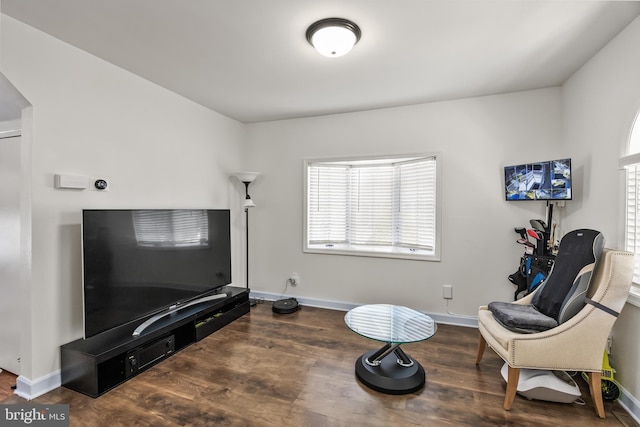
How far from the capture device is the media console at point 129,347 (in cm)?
211

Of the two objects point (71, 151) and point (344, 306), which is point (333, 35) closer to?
point (71, 151)

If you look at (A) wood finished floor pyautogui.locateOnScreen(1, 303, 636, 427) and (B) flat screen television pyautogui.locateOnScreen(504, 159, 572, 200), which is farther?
(B) flat screen television pyautogui.locateOnScreen(504, 159, 572, 200)

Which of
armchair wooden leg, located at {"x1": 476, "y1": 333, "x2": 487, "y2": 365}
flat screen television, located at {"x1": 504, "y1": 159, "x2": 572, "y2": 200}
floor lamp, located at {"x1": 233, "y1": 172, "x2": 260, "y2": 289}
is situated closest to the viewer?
armchair wooden leg, located at {"x1": 476, "y1": 333, "x2": 487, "y2": 365}

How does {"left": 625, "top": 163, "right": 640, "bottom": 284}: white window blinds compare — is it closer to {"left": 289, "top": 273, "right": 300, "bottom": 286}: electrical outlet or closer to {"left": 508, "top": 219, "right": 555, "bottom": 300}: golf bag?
{"left": 508, "top": 219, "right": 555, "bottom": 300}: golf bag

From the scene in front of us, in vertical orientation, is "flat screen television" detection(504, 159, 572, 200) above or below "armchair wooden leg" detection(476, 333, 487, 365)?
above

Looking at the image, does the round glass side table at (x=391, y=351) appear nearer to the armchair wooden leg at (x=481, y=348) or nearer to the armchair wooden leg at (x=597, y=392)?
the armchair wooden leg at (x=481, y=348)

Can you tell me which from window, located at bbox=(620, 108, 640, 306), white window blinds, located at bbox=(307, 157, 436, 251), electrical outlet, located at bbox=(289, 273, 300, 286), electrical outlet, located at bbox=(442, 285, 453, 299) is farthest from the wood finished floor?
white window blinds, located at bbox=(307, 157, 436, 251)

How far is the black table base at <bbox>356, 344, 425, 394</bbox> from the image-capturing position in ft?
7.09

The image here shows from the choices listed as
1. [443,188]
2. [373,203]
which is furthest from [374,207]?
[443,188]

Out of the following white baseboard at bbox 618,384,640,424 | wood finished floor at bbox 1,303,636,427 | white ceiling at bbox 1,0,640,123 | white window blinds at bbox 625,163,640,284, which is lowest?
wood finished floor at bbox 1,303,636,427

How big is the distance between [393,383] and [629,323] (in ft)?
5.51

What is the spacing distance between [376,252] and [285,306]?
1380mm

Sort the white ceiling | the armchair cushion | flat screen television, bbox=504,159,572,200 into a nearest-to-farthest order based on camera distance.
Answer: the white ceiling < the armchair cushion < flat screen television, bbox=504,159,572,200

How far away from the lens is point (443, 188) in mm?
3436
